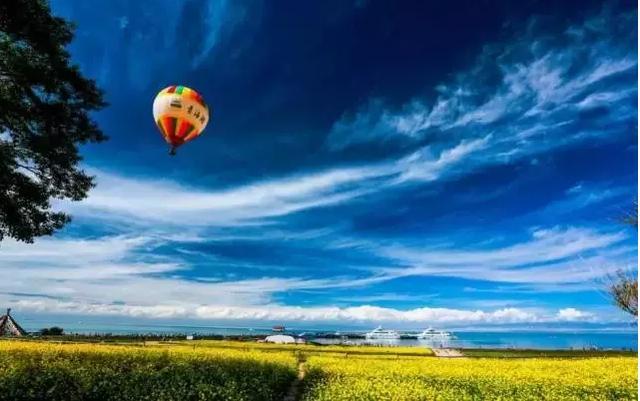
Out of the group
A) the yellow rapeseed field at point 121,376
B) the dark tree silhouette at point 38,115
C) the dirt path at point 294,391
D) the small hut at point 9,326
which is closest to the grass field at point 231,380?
the yellow rapeseed field at point 121,376

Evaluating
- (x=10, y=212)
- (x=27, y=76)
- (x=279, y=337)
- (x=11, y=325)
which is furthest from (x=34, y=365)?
(x=279, y=337)

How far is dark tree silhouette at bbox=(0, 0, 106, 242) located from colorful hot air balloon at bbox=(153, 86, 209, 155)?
13.9 feet

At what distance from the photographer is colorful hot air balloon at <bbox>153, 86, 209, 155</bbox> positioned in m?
15.5

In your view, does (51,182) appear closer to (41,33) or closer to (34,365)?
(41,33)

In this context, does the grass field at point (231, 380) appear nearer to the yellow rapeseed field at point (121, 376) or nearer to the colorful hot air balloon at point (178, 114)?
the yellow rapeseed field at point (121, 376)

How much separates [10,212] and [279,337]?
57.6 metres

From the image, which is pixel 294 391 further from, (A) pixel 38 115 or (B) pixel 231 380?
(A) pixel 38 115

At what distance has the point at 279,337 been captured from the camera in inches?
2805

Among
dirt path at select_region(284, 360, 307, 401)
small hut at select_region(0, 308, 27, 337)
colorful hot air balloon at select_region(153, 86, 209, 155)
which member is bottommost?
dirt path at select_region(284, 360, 307, 401)

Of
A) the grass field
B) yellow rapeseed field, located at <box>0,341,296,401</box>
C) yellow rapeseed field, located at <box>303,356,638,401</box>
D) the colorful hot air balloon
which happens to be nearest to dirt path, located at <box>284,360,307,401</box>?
the grass field

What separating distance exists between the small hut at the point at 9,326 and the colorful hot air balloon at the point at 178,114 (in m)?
48.5

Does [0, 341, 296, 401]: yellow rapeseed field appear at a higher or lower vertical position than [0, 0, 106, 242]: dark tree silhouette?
lower

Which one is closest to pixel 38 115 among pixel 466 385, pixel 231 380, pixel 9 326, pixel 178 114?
pixel 178 114

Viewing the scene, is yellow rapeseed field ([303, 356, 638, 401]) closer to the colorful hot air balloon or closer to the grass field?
the grass field
